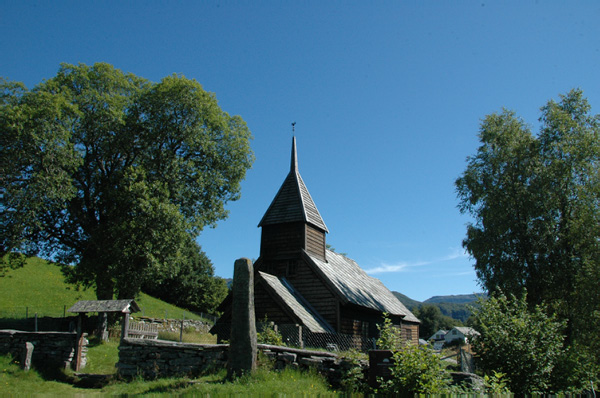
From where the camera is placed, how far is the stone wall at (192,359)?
11.5 m

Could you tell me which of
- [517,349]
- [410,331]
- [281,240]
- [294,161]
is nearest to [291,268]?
[281,240]

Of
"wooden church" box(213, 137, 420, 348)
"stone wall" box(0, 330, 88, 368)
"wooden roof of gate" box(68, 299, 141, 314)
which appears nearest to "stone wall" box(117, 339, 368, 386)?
"wooden roof of gate" box(68, 299, 141, 314)

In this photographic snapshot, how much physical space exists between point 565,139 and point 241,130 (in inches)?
832

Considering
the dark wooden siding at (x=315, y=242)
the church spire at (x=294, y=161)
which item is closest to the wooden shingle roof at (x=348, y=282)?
the dark wooden siding at (x=315, y=242)

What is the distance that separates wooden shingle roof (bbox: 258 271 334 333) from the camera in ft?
64.7

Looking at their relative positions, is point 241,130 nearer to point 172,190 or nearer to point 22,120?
point 172,190

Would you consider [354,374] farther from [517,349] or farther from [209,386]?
[517,349]

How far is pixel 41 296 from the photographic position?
109ft

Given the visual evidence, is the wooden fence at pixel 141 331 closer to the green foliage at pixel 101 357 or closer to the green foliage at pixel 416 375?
the green foliage at pixel 101 357

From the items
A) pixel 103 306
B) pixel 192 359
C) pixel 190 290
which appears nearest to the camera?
pixel 192 359

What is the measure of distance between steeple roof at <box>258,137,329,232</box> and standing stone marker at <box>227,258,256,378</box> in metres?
13.0

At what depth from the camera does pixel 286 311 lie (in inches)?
791

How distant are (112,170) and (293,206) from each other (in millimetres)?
11641

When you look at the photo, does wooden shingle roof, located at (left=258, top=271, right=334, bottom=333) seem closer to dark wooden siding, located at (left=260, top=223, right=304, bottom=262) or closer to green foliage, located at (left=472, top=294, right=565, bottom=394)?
dark wooden siding, located at (left=260, top=223, right=304, bottom=262)
